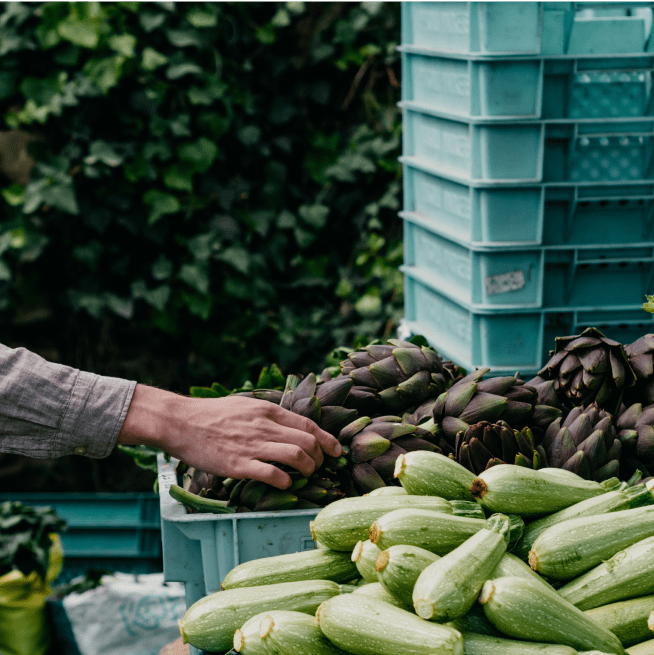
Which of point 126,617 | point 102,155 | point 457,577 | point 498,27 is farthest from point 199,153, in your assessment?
point 457,577

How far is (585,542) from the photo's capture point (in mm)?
1094

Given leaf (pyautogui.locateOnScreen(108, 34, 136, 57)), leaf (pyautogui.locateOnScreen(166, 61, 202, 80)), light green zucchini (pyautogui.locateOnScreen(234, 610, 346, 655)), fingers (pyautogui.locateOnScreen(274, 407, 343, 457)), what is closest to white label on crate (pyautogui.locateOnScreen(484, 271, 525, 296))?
fingers (pyautogui.locateOnScreen(274, 407, 343, 457))

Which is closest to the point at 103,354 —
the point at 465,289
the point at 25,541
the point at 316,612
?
the point at 25,541

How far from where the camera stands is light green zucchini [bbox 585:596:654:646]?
1019mm

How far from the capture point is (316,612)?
41.3 inches

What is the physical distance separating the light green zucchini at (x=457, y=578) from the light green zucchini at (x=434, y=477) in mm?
188

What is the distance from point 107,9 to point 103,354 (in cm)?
147

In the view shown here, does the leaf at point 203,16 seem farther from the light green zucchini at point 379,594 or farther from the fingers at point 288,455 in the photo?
the light green zucchini at point 379,594

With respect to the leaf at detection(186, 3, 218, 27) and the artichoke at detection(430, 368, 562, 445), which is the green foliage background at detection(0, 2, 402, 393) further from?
the artichoke at detection(430, 368, 562, 445)

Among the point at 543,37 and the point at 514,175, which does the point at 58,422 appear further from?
the point at 543,37

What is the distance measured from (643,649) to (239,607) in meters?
0.53

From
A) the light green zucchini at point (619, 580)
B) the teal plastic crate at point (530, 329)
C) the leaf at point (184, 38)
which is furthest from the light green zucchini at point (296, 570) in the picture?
the leaf at point (184, 38)

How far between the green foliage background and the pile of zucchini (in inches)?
91.8

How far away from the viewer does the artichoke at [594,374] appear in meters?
1.57
